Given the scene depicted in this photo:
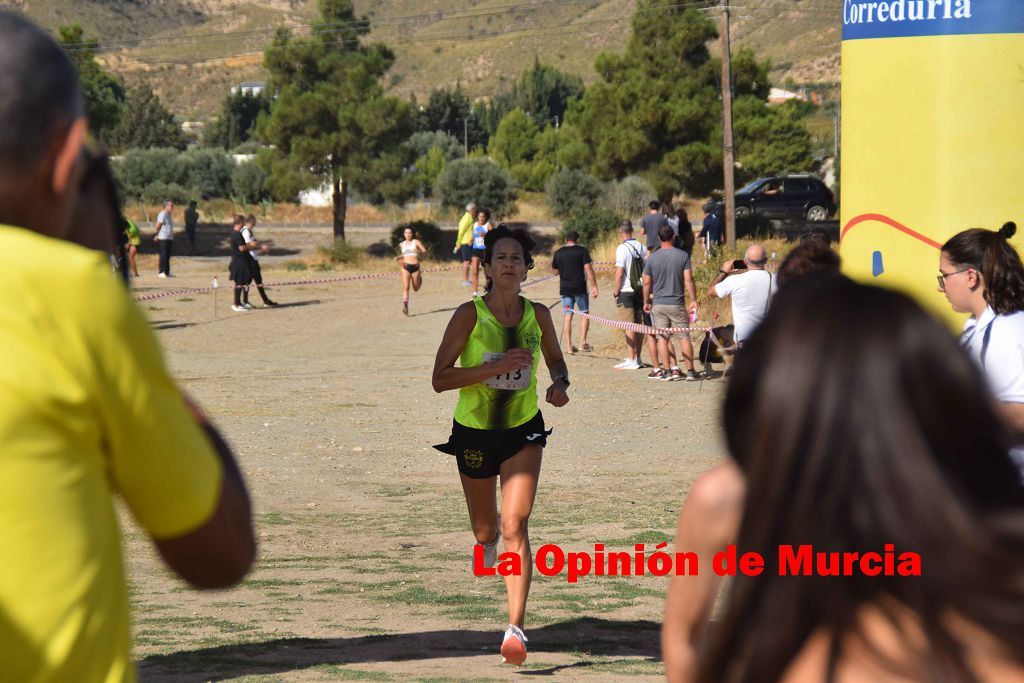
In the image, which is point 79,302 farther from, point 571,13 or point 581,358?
point 571,13

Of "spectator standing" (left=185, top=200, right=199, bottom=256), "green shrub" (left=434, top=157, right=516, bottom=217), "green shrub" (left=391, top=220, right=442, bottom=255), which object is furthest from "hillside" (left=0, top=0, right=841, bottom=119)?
"green shrub" (left=391, top=220, right=442, bottom=255)

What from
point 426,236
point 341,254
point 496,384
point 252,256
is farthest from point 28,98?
point 426,236

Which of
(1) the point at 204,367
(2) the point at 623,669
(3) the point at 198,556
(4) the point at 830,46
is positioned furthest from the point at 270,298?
(4) the point at 830,46

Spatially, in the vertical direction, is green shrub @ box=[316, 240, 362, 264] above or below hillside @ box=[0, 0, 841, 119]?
below

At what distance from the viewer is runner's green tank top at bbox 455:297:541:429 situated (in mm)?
6895

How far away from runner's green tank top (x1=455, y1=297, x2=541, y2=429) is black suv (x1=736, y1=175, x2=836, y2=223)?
123ft

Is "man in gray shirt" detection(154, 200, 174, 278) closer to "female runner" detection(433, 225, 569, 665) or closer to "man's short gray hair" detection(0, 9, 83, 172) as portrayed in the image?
"female runner" detection(433, 225, 569, 665)

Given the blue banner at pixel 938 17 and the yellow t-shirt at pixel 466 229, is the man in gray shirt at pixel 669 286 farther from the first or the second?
the yellow t-shirt at pixel 466 229

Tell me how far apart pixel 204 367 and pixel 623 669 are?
1333 centimetres

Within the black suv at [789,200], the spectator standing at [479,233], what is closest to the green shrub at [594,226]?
the spectator standing at [479,233]

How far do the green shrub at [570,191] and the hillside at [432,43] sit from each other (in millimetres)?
87426

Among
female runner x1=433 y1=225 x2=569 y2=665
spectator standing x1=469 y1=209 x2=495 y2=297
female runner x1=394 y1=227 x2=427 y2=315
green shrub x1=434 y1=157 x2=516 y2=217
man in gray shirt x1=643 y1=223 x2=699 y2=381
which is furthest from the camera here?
green shrub x1=434 y1=157 x2=516 y2=217

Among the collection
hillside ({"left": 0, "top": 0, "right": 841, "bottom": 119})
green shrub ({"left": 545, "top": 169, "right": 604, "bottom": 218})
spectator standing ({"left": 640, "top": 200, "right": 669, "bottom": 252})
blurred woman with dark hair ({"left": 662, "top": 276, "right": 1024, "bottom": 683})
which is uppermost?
hillside ({"left": 0, "top": 0, "right": 841, "bottom": 119})

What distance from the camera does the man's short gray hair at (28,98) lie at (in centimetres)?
173
